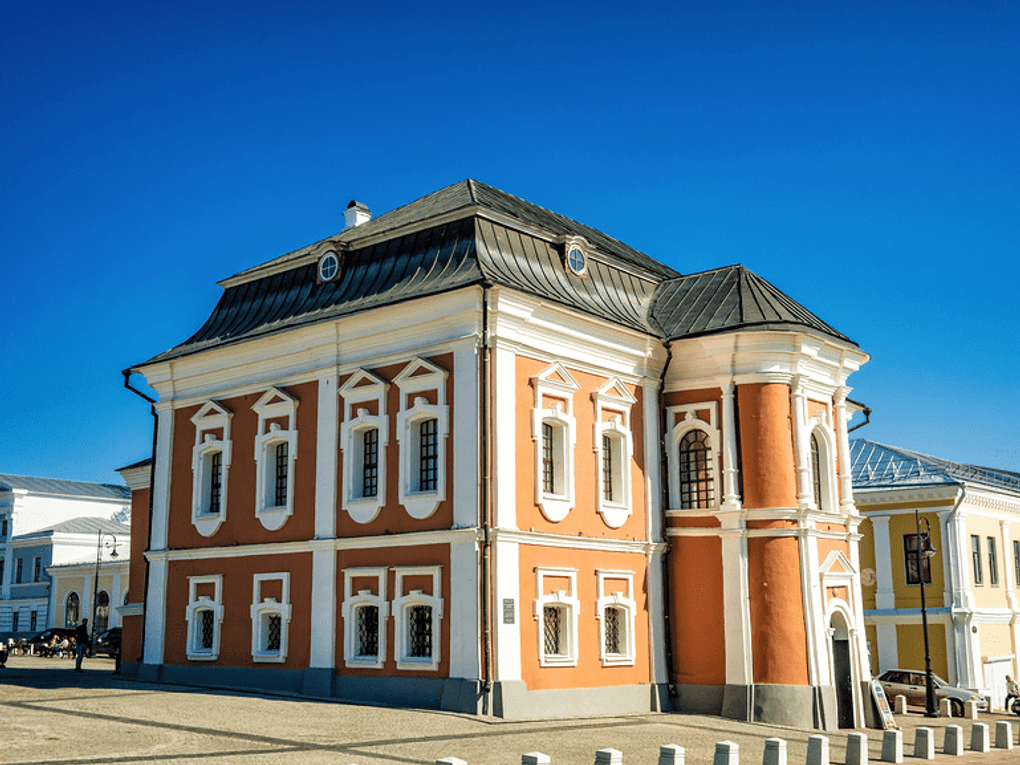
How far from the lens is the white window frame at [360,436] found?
2466 centimetres

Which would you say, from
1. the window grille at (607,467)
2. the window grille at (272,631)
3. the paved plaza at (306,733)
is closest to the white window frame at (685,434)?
the window grille at (607,467)

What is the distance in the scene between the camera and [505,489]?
22844mm

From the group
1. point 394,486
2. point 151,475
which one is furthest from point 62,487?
point 394,486

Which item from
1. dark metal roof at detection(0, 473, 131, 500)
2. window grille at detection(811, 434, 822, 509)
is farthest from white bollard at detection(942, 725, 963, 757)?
dark metal roof at detection(0, 473, 131, 500)

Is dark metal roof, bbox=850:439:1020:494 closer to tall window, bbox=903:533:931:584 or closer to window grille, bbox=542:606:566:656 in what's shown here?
tall window, bbox=903:533:931:584

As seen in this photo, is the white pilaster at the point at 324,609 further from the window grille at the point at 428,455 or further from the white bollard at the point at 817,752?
the white bollard at the point at 817,752

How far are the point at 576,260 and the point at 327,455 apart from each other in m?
7.92

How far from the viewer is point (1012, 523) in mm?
44625

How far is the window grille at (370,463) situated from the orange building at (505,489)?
72 mm

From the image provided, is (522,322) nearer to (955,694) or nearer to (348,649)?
(348,649)

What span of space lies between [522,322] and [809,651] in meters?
10.1

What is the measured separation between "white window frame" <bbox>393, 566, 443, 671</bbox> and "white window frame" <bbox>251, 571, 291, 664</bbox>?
3.60 meters

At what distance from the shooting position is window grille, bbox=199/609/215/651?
91.0 ft

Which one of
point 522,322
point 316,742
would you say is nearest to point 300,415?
point 522,322
